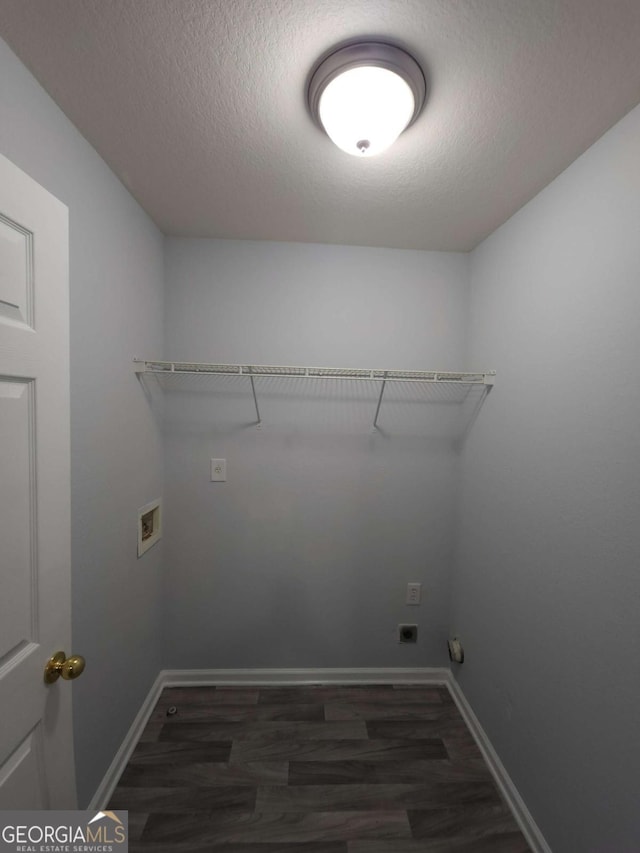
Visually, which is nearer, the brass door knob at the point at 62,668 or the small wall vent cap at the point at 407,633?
the brass door knob at the point at 62,668

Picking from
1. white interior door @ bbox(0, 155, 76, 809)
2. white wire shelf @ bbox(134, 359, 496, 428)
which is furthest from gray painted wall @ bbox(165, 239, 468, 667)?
white interior door @ bbox(0, 155, 76, 809)

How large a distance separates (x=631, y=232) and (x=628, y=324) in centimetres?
26

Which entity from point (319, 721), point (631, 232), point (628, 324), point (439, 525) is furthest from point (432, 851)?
point (631, 232)

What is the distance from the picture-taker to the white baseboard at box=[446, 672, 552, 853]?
3.74 feet

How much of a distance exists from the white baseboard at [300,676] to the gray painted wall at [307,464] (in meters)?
0.05

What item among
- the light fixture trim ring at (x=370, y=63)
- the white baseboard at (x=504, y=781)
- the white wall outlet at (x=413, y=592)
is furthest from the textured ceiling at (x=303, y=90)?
the white baseboard at (x=504, y=781)

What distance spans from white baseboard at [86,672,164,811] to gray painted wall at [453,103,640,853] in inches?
62.9

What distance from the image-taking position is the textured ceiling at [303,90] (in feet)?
2.31

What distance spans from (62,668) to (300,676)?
1415 millimetres

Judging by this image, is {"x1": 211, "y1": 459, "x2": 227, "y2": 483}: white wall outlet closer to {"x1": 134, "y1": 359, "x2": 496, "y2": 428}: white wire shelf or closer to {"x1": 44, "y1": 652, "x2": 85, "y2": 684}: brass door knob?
{"x1": 134, "y1": 359, "x2": 496, "y2": 428}: white wire shelf

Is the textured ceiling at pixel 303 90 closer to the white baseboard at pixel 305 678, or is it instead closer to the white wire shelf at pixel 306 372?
the white wire shelf at pixel 306 372

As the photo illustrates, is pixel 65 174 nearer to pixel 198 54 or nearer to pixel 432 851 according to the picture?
pixel 198 54

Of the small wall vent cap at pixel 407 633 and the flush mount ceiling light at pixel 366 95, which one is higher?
the flush mount ceiling light at pixel 366 95

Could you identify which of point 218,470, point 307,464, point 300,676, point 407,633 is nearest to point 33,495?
point 218,470
